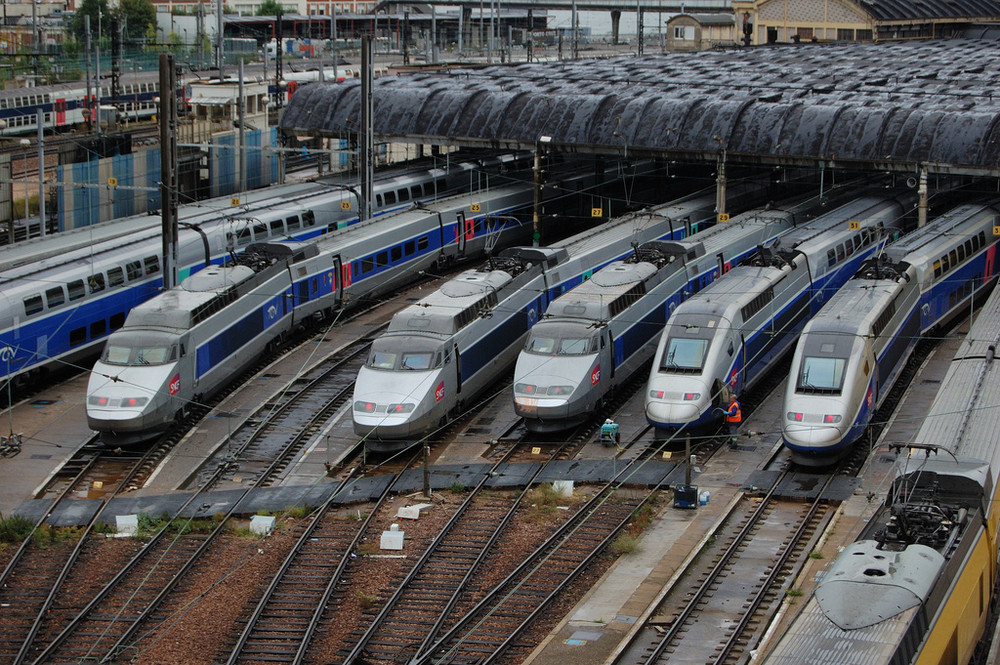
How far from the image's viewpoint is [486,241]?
5656 centimetres

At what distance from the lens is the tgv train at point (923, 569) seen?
18844mm

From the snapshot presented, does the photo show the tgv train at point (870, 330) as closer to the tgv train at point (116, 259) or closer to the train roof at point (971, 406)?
the train roof at point (971, 406)

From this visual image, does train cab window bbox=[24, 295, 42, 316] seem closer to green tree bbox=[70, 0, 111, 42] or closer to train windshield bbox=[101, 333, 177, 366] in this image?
train windshield bbox=[101, 333, 177, 366]

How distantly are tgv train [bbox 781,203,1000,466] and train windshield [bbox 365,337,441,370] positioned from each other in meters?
9.20

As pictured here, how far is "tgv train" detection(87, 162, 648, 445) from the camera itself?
36.2 metres

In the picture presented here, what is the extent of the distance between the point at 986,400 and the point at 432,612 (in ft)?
40.9

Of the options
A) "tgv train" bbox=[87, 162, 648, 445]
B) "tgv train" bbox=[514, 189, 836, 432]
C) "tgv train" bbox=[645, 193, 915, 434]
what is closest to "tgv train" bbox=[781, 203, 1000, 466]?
"tgv train" bbox=[645, 193, 915, 434]

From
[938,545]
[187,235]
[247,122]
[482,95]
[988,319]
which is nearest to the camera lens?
[938,545]

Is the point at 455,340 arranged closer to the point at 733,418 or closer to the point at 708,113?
the point at 733,418

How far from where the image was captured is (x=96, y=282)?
4266cm

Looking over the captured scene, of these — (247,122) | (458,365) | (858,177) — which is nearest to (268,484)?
(458,365)

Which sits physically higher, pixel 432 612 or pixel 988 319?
pixel 988 319

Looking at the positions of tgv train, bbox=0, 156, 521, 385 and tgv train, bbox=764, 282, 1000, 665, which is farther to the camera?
tgv train, bbox=0, 156, 521, 385

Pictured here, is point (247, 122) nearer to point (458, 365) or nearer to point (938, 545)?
point (458, 365)
